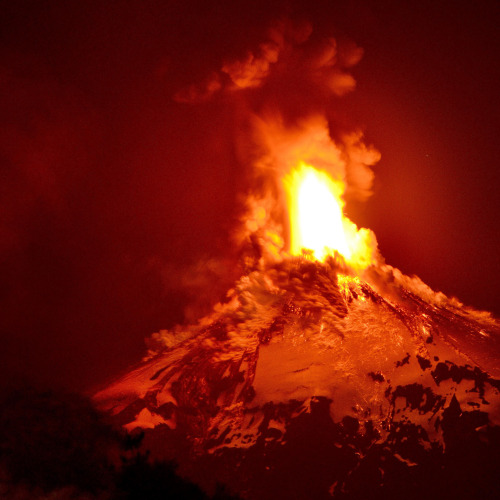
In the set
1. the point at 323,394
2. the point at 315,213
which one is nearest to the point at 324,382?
the point at 323,394

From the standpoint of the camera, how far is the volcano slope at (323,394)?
12.3 m

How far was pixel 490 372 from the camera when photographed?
1508cm

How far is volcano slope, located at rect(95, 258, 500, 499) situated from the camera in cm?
1233

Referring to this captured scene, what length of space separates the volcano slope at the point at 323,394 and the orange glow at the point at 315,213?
2.73 feet

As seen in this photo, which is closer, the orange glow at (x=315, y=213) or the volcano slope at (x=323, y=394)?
the volcano slope at (x=323, y=394)

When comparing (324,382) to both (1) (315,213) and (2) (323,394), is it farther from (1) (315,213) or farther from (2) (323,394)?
(1) (315,213)

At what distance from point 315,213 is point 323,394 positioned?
27.6 ft

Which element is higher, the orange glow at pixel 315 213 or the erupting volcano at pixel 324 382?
the orange glow at pixel 315 213

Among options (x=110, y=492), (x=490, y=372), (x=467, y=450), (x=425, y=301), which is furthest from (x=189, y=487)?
(x=425, y=301)

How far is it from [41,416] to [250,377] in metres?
7.10

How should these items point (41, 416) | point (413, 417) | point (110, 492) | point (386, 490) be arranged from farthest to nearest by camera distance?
point (413, 417), point (386, 490), point (41, 416), point (110, 492)

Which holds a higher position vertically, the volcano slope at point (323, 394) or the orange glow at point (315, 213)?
the orange glow at point (315, 213)

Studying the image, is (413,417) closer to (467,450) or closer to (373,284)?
(467,450)

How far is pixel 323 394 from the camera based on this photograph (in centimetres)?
1434
